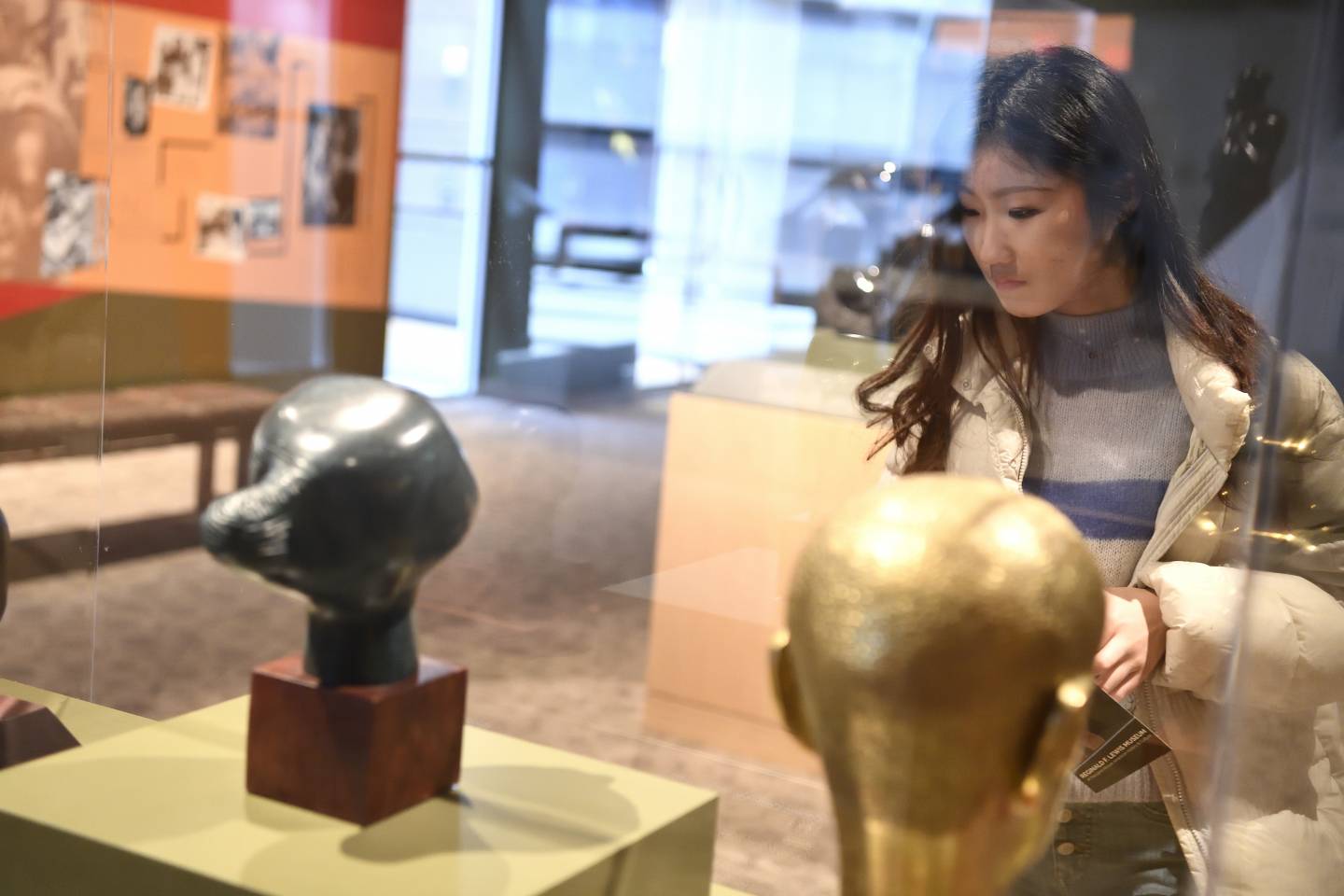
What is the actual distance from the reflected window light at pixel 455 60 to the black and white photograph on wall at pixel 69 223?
62 centimetres

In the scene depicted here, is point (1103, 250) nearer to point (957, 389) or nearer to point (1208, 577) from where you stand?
point (957, 389)

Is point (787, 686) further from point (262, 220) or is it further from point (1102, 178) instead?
point (262, 220)

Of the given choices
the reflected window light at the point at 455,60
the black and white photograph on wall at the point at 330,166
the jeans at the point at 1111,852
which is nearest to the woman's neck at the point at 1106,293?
the jeans at the point at 1111,852

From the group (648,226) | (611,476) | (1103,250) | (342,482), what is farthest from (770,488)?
(342,482)

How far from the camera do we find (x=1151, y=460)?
130 cm

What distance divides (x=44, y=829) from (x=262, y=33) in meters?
1.11

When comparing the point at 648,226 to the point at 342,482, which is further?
the point at 648,226

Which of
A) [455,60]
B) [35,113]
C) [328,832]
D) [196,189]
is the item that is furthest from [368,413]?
[35,113]

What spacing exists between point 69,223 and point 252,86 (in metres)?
0.35

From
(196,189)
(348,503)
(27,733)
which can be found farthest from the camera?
(196,189)

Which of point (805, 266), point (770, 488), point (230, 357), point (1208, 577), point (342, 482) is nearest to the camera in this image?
point (342, 482)

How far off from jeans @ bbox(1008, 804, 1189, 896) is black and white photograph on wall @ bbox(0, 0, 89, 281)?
1.57 metres

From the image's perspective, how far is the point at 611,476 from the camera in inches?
66.1

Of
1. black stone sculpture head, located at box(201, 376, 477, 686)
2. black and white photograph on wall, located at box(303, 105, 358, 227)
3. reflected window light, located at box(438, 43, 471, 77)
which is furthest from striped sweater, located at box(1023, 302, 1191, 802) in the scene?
black and white photograph on wall, located at box(303, 105, 358, 227)
